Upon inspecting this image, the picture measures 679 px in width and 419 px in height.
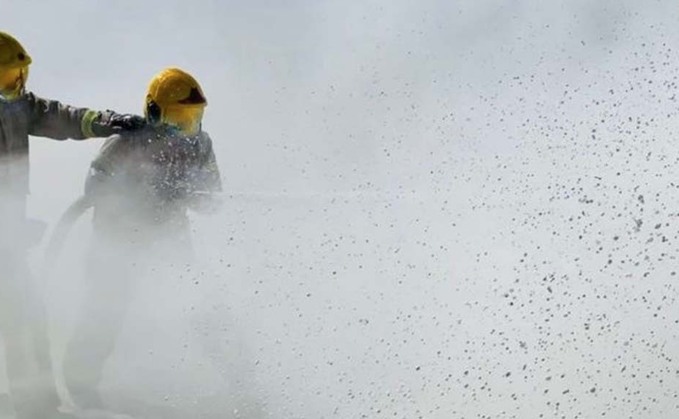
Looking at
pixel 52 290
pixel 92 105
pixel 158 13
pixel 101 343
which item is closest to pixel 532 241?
pixel 101 343

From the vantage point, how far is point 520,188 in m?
6.41

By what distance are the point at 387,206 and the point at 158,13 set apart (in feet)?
19.5

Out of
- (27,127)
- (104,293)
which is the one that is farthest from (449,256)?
(27,127)

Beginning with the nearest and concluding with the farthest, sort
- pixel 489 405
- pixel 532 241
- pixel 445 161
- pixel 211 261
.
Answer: pixel 489 405 < pixel 532 241 < pixel 211 261 < pixel 445 161

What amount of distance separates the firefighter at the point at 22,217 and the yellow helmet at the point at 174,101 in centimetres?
10

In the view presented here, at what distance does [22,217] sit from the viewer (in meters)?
5.57

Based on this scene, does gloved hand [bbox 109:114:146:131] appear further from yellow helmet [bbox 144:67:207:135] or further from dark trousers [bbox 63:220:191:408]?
dark trousers [bbox 63:220:191:408]

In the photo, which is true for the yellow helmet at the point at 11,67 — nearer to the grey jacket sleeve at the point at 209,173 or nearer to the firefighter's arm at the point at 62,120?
the firefighter's arm at the point at 62,120

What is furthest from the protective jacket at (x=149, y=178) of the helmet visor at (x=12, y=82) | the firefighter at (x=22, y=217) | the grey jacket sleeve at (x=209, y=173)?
the helmet visor at (x=12, y=82)

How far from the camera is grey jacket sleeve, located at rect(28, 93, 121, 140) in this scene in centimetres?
559

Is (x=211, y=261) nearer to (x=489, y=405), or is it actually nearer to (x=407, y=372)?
(x=407, y=372)

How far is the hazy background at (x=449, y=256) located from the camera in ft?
16.8

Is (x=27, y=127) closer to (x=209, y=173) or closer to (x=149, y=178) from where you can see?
(x=149, y=178)

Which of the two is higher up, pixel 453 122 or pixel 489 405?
pixel 453 122
